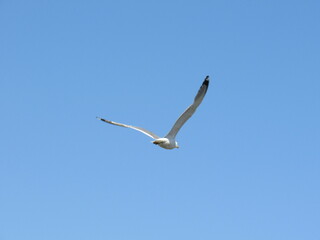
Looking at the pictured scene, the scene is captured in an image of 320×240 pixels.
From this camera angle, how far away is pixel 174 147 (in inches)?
1534

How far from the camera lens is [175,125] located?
3866cm

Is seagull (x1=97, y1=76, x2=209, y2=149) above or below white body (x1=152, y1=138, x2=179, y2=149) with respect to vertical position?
above

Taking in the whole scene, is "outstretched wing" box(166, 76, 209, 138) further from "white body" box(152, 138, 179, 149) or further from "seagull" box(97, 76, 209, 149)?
"white body" box(152, 138, 179, 149)

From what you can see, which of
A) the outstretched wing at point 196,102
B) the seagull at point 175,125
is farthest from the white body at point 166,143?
the outstretched wing at point 196,102

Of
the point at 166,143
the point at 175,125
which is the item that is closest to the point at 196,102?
the point at 175,125

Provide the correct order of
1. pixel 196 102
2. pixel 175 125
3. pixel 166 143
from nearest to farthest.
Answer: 1. pixel 196 102
2. pixel 166 143
3. pixel 175 125

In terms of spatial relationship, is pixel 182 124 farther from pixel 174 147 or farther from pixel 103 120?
pixel 103 120

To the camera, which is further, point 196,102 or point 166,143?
point 166,143

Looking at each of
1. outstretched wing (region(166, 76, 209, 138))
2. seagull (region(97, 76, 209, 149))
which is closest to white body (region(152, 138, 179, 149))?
seagull (region(97, 76, 209, 149))

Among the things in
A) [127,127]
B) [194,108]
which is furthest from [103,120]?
[194,108]

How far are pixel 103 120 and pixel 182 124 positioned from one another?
3.63 metres

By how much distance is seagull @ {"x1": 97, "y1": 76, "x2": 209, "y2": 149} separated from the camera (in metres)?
37.2

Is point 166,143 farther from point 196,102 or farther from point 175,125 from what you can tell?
point 196,102

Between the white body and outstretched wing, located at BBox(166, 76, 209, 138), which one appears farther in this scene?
the white body
